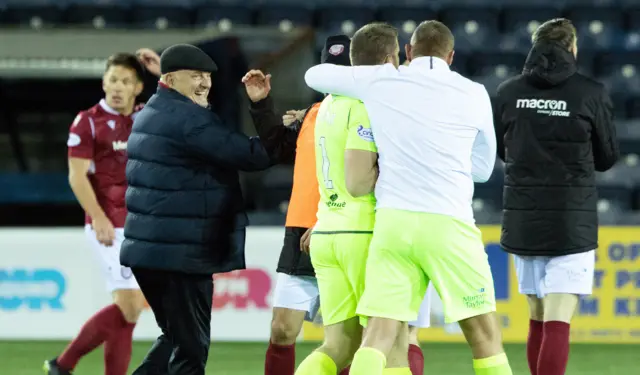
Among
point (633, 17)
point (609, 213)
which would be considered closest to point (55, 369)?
point (609, 213)

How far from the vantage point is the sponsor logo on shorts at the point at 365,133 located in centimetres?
495

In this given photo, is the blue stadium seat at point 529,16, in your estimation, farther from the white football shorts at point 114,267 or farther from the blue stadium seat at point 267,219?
the white football shorts at point 114,267

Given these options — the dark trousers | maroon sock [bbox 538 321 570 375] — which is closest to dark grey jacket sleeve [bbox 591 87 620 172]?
maroon sock [bbox 538 321 570 375]

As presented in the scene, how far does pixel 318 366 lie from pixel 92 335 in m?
1.91

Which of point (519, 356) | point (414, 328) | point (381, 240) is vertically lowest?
point (519, 356)

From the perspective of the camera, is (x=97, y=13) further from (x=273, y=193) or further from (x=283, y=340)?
(x=283, y=340)

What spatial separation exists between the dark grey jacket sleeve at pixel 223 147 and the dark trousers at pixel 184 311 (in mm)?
511

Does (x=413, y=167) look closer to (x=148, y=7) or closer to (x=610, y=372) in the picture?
(x=610, y=372)

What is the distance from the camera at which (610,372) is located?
25.1 feet

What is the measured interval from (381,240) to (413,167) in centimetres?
30

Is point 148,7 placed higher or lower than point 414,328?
higher

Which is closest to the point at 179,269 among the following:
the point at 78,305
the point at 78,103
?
the point at 78,305

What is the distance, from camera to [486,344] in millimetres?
4914

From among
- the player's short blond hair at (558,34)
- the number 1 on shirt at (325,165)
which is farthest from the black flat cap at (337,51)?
the player's short blond hair at (558,34)
